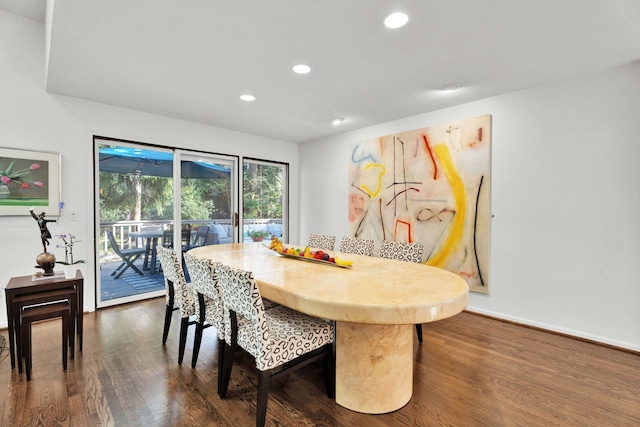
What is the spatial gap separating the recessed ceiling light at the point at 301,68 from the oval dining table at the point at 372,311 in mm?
1798

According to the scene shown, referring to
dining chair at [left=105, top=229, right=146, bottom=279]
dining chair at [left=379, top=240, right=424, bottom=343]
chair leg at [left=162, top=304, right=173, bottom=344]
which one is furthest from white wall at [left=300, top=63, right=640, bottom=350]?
dining chair at [left=105, top=229, right=146, bottom=279]

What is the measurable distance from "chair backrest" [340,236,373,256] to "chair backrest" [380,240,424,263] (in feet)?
0.88

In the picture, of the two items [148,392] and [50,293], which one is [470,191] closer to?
[148,392]

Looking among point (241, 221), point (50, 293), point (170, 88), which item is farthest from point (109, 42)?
point (241, 221)

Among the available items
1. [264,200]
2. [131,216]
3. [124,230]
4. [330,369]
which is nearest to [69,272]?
[124,230]

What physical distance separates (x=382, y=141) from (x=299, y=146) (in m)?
2.03

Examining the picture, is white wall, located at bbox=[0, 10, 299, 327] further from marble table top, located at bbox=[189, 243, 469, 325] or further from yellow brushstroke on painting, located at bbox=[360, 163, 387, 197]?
yellow brushstroke on painting, located at bbox=[360, 163, 387, 197]

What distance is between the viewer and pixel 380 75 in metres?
2.87

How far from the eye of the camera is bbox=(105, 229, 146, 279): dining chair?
3.93 meters

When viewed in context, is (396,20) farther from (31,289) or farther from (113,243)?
(113,243)

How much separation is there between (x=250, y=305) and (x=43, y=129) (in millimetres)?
3411

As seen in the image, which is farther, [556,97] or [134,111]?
[134,111]

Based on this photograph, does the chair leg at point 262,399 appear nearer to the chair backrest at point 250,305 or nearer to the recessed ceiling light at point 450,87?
the chair backrest at point 250,305

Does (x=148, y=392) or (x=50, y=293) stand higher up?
(x=50, y=293)
